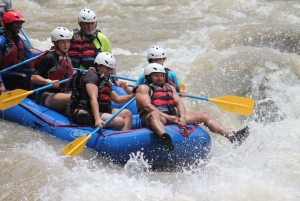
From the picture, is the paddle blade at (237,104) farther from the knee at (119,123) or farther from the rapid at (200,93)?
the knee at (119,123)

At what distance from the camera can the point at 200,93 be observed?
25.3ft

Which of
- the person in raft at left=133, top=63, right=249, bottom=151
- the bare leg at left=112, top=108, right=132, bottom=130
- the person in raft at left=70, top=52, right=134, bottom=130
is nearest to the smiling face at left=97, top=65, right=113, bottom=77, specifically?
the person in raft at left=70, top=52, right=134, bottom=130

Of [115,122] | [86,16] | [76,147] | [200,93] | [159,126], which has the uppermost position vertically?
[86,16]

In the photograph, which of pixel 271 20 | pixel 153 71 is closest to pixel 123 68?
pixel 153 71

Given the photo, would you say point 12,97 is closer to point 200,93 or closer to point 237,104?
point 237,104

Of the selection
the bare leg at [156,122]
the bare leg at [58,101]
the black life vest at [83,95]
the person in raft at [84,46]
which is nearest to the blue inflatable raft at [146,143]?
the bare leg at [156,122]

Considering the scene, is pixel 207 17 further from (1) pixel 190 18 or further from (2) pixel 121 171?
(2) pixel 121 171

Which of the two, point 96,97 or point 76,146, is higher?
point 96,97

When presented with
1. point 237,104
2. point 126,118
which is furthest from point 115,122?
point 237,104

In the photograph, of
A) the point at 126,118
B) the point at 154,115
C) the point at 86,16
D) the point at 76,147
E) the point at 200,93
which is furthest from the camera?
the point at 200,93

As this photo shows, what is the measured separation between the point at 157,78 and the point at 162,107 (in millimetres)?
313

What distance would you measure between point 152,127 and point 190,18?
23.2ft

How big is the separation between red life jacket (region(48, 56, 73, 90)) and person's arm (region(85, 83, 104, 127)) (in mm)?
746

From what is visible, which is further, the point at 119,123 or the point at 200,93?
the point at 200,93
